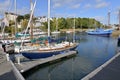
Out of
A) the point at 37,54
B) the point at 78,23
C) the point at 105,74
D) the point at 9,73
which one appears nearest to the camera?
the point at 105,74

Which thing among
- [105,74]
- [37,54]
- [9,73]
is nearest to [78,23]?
[37,54]

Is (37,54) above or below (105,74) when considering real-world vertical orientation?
below

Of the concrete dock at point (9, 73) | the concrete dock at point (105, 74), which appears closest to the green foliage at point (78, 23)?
the concrete dock at point (9, 73)

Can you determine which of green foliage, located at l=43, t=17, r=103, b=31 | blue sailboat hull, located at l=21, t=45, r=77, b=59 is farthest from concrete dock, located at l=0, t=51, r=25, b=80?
green foliage, located at l=43, t=17, r=103, b=31

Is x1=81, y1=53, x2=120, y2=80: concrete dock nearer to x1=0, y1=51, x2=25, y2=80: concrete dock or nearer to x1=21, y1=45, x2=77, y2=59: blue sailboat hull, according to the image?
x1=0, y1=51, x2=25, y2=80: concrete dock

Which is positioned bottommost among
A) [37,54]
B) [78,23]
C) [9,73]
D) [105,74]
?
[37,54]

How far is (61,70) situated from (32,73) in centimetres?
354

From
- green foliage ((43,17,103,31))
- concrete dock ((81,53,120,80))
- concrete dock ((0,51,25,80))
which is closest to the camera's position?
concrete dock ((81,53,120,80))

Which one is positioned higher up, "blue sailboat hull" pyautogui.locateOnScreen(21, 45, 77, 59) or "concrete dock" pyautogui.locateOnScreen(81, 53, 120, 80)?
"concrete dock" pyautogui.locateOnScreen(81, 53, 120, 80)

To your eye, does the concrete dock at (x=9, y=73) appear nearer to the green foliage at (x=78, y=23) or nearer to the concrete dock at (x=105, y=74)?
the concrete dock at (x=105, y=74)

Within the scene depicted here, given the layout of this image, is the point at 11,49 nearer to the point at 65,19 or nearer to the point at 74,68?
the point at 74,68

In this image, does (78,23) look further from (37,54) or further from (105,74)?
(105,74)

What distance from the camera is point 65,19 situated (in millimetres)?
143000

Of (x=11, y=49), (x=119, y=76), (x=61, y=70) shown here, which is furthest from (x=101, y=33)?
(x=119, y=76)
